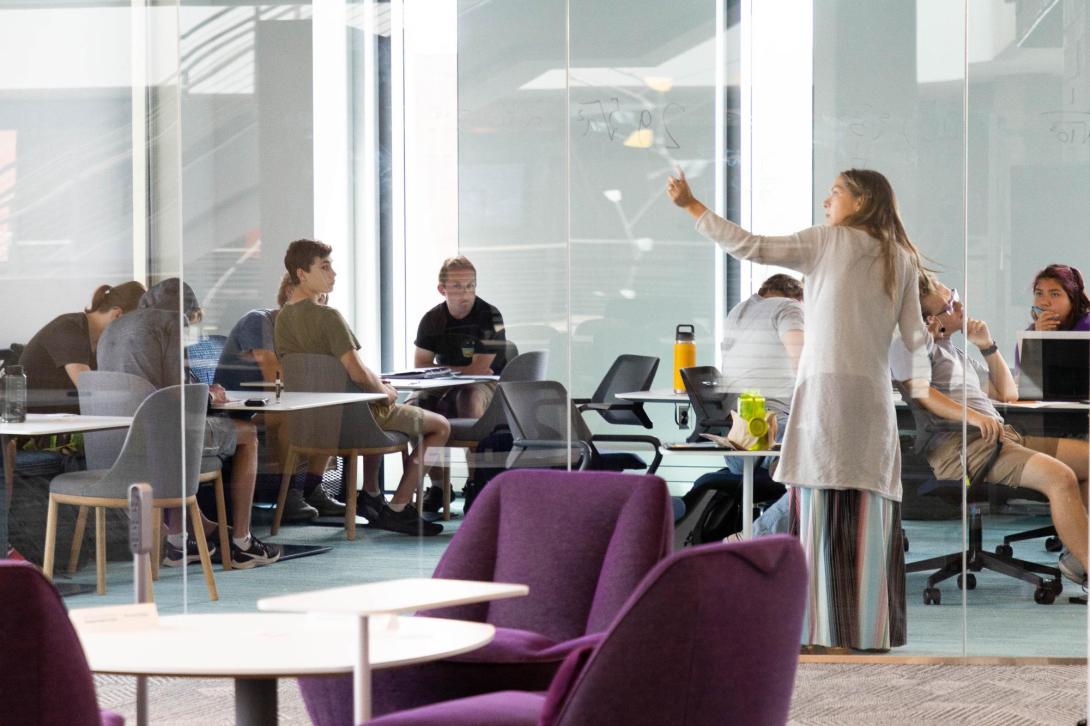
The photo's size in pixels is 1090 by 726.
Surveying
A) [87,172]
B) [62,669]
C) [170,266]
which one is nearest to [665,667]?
[62,669]

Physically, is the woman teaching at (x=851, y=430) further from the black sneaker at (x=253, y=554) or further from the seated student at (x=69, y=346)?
the seated student at (x=69, y=346)

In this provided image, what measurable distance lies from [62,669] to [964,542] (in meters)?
3.82

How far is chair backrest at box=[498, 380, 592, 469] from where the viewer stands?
5633mm

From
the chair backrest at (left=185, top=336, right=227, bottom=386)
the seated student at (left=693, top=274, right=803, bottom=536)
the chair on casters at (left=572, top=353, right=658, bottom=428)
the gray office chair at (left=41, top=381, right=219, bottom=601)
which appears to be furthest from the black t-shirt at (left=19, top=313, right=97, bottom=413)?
the seated student at (left=693, top=274, right=803, bottom=536)

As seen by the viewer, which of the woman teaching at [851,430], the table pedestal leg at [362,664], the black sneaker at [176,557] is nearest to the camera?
the table pedestal leg at [362,664]

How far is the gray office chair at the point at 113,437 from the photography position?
5.89 m

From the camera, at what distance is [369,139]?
228 inches

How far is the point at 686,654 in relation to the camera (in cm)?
249

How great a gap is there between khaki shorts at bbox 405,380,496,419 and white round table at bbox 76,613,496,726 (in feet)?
8.59

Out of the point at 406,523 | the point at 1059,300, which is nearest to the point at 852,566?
the point at 1059,300

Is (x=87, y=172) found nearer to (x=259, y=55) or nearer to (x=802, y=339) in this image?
(x=259, y=55)

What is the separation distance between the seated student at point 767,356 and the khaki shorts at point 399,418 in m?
1.18

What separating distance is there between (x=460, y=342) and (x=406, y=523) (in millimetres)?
786

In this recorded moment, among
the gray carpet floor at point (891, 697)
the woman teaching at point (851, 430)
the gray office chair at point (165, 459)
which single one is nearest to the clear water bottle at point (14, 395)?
the gray office chair at point (165, 459)
